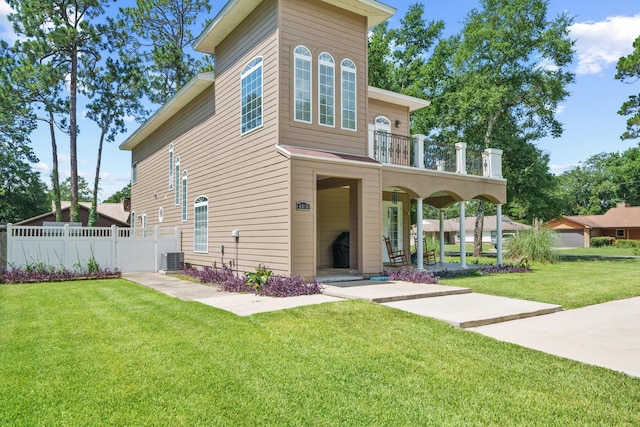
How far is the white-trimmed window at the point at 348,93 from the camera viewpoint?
10617mm

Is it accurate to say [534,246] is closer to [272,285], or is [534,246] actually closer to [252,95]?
[252,95]

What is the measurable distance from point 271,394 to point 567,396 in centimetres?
246

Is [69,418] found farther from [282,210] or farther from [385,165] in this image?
[385,165]

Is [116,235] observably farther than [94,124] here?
No

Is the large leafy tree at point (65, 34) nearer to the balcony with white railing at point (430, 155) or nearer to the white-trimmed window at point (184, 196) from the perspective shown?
the white-trimmed window at point (184, 196)

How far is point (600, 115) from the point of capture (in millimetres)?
28000

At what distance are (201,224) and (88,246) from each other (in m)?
3.46

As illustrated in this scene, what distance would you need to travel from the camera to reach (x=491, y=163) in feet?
46.9

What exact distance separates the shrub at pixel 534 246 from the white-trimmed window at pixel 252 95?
540 inches

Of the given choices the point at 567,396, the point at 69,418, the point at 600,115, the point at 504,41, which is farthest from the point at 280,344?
the point at 600,115

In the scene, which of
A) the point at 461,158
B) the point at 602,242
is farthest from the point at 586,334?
the point at 602,242

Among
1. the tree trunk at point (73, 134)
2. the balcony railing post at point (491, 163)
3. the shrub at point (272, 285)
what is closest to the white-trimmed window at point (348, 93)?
the shrub at point (272, 285)

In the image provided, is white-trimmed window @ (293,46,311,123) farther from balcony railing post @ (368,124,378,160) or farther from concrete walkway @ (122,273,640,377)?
concrete walkway @ (122,273,640,377)

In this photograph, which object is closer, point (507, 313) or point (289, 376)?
point (289, 376)
